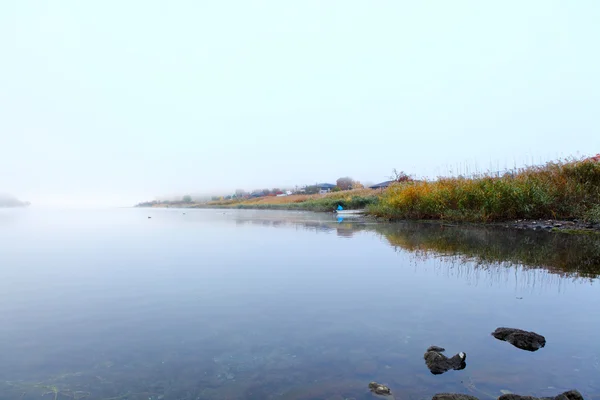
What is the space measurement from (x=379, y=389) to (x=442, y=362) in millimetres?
628

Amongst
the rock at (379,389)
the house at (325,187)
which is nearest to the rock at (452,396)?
the rock at (379,389)

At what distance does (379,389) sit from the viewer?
8.01 ft

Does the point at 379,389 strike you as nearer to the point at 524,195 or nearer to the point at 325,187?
the point at 524,195

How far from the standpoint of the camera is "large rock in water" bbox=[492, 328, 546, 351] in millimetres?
3127

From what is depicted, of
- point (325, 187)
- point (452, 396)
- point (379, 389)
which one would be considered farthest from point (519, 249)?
point (325, 187)

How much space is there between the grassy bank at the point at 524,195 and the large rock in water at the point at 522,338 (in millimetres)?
10531

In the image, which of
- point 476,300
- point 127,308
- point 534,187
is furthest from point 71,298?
point 534,187

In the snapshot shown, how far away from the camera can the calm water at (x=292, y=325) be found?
8.51ft

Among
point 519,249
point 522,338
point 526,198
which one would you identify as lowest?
point 519,249

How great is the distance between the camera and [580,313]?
3971 mm

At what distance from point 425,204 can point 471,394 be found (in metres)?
15.4

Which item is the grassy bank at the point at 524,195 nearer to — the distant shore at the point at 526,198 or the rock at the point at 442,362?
the distant shore at the point at 526,198

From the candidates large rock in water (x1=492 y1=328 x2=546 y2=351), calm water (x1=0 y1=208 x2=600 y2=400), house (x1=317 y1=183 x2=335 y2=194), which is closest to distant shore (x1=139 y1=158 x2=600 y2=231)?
calm water (x1=0 y1=208 x2=600 y2=400)

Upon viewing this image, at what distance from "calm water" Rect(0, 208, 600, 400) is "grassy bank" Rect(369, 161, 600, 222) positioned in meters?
6.73
